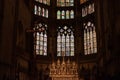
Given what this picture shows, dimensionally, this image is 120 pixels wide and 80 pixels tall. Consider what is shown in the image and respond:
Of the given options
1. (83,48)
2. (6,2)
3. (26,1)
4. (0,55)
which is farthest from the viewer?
(83,48)

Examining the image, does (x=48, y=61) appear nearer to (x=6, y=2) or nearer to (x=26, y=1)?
(x=26, y=1)

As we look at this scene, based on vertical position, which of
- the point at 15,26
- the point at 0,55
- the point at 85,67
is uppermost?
the point at 15,26

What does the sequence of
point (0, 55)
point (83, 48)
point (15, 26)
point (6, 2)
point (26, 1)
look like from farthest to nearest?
point (83, 48)
point (26, 1)
point (15, 26)
point (6, 2)
point (0, 55)

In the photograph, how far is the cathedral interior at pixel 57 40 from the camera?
3102cm

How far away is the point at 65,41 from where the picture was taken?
47.2 meters

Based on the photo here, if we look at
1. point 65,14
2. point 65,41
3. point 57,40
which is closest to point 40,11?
point 65,14

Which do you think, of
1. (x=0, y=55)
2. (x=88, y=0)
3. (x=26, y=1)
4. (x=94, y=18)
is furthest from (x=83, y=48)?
(x=0, y=55)

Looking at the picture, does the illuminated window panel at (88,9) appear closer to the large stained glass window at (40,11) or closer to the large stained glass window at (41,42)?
the large stained glass window at (40,11)

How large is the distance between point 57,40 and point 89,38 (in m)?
5.65

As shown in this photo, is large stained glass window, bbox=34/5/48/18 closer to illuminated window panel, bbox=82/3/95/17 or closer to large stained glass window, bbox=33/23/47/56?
large stained glass window, bbox=33/23/47/56

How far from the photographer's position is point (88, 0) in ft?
154

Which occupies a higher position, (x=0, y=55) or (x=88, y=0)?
(x=88, y=0)

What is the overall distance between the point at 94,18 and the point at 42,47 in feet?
32.6

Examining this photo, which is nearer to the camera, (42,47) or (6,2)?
(6,2)
